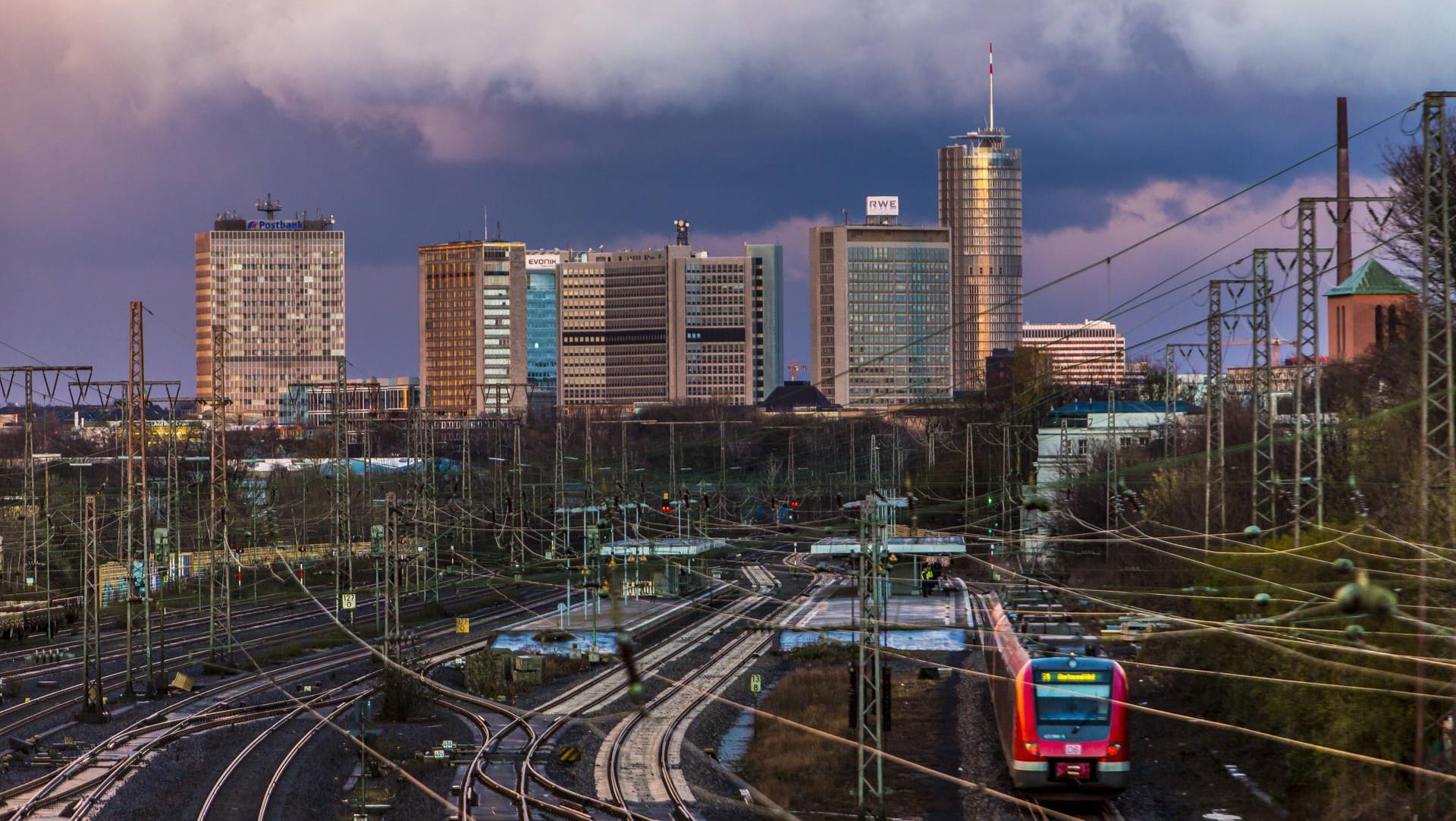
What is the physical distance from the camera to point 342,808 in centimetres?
2014

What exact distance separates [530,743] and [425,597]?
25.2 meters

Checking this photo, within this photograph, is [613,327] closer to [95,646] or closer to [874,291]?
[874,291]

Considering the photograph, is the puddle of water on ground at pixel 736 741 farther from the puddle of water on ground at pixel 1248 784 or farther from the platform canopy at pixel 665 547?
the platform canopy at pixel 665 547

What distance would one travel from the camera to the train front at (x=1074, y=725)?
17.9 metres

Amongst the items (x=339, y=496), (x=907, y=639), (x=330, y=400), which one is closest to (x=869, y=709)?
(x=907, y=639)

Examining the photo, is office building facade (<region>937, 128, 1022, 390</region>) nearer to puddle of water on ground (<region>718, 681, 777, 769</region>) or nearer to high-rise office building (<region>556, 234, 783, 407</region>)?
high-rise office building (<region>556, 234, 783, 407</region>)

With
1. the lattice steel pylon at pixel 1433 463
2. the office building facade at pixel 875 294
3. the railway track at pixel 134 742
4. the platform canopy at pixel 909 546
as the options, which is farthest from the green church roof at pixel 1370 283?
the office building facade at pixel 875 294

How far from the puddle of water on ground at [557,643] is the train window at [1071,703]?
15530 millimetres

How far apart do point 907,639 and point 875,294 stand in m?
148

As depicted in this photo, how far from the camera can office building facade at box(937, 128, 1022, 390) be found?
189375 millimetres

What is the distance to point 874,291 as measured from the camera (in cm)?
18438

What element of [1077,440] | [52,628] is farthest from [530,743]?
[1077,440]

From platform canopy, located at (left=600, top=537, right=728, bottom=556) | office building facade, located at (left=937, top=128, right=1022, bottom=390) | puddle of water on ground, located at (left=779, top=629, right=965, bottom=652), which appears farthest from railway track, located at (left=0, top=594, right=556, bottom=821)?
office building facade, located at (left=937, top=128, right=1022, bottom=390)

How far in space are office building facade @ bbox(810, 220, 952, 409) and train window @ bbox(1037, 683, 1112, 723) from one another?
16287cm
